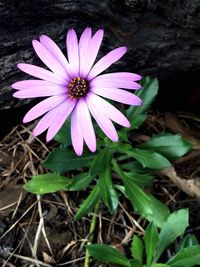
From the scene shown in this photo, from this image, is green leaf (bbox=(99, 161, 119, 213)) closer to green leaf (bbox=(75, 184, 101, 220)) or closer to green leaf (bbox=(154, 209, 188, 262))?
green leaf (bbox=(75, 184, 101, 220))

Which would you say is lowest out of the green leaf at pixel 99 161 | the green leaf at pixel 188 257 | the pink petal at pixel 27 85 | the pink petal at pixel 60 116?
the green leaf at pixel 188 257

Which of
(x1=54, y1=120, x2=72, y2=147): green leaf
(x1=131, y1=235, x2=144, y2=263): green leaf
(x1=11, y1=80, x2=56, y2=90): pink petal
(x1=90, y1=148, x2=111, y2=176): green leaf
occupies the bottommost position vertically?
(x1=131, y1=235, x2=144, y2=263): green leaf

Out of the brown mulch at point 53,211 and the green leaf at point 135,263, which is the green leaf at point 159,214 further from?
the green leaf at point 135,263

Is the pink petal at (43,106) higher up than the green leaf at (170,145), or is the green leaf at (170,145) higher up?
the pink petal at (43,106)

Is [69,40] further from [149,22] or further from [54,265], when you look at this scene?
[54,265]

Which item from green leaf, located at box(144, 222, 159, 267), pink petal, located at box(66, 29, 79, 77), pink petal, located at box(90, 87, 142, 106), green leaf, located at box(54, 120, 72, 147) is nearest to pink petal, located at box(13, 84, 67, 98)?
pink petal, located at box(66, 29, 79, 77)

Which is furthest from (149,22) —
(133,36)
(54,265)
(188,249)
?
(54,265)

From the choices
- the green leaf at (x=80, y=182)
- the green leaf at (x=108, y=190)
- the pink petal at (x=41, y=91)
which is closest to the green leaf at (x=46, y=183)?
the green leaf at (x=80, y=182)
